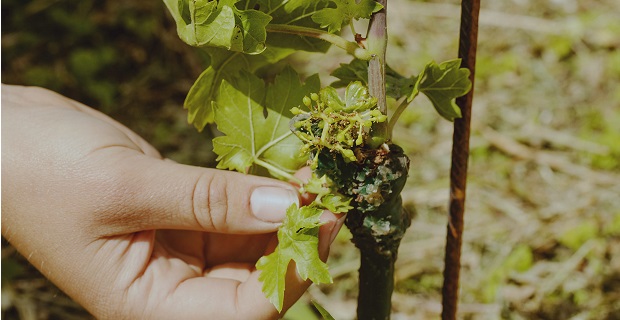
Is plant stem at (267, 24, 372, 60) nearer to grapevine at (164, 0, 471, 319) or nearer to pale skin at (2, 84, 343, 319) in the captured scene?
grapevine at (164, 0, 471, 319)

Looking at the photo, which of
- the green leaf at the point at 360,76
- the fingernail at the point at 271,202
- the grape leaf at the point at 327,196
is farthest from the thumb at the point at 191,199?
the green leaf at the point at 360,76

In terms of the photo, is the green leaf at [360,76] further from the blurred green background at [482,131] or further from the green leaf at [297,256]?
the blurred green background at [482,131]

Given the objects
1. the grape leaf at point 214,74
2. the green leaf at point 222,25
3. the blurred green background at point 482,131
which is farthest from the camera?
the blurred green background at point 482,131

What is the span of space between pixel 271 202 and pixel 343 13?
405 millimetres

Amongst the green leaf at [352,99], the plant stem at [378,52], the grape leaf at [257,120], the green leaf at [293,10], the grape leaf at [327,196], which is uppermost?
the green leaf at [293,10]

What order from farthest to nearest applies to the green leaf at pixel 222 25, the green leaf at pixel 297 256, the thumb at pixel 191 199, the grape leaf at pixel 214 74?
1. the thumb at pixel 191 199
2. the grape leaf at pixel 214 74
3. the green leaf at pixel 297 256
4. the green leaf at pixel 222 25

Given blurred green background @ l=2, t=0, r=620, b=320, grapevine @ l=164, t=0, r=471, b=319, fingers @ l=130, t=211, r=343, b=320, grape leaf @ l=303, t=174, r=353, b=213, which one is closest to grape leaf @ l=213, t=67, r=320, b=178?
grapevine @ l=164, t=0, r=471, b=319

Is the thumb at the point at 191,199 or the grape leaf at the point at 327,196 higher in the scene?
the grape leaf at the point at 327,196

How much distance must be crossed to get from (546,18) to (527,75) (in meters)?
0.42

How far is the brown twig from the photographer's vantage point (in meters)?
1.05

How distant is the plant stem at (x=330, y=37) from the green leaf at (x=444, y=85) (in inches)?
4.3

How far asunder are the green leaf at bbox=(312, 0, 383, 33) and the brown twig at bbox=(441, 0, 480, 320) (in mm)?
215

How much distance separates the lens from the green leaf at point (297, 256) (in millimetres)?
997

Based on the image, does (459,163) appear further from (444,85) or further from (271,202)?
(271,202)
